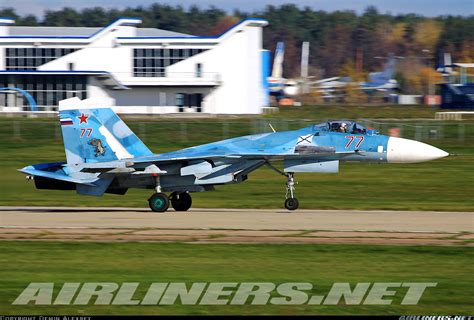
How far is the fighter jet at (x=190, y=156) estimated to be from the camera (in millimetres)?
26859

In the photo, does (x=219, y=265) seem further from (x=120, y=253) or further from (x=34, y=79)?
(x=34, y=79)

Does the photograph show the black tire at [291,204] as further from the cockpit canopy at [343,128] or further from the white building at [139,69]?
the white building at [139,69]

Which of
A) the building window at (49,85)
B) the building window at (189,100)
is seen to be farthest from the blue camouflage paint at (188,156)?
the building window at (189,100)

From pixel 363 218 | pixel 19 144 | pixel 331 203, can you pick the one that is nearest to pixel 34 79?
pixel 19 144

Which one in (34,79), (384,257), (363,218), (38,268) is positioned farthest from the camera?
(34,79)

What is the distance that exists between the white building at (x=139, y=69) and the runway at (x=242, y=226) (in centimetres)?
5840

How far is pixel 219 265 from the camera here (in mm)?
17969

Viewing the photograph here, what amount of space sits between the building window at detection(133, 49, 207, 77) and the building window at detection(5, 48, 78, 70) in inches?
Answer: 231

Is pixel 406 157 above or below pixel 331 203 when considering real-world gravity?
above

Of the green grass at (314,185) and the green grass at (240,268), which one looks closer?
the green grass at (240,268)

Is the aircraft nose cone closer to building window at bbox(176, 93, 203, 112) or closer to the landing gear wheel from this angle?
the landing gear wheel

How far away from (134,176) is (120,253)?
793 cm

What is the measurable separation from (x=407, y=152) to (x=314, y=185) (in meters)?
11.8

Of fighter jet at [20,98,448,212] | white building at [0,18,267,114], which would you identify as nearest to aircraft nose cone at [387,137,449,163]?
fighter jet at [20,98,448,212]
